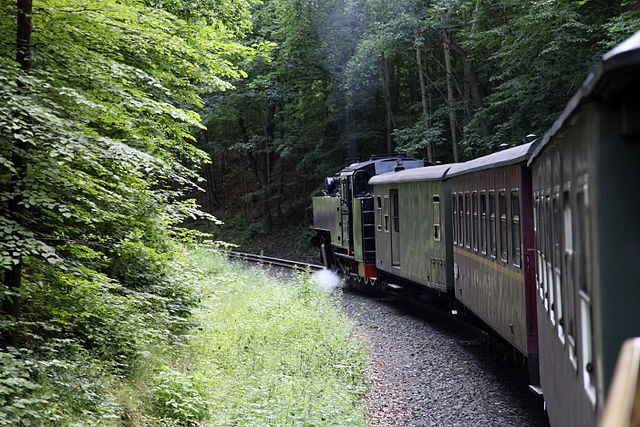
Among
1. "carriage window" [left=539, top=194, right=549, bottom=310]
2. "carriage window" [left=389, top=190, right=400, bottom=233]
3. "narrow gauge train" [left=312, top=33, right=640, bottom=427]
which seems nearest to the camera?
"narrow gauge train" [left=312, top=33, right=640, bottom=427]

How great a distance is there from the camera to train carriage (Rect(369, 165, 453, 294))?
13.8 m

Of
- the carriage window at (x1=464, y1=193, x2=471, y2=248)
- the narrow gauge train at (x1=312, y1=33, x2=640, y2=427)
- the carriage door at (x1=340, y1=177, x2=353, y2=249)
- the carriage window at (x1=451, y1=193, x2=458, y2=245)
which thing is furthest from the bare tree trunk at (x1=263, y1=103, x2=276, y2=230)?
the carriage window at (x1=464, y1=193, x2=471, y2=248)

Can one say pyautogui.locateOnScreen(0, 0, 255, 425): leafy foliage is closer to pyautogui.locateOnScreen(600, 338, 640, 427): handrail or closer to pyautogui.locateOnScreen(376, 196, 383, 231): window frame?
pyautogui.locateOnScreen(600, 338, 640, 427): handrail

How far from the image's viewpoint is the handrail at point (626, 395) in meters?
1.52

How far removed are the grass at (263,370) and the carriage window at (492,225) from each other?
8.72ft

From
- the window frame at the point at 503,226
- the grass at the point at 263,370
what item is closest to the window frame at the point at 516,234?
the window frame at the point at 503,226

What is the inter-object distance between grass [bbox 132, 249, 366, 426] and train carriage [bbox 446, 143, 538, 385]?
2.13 m

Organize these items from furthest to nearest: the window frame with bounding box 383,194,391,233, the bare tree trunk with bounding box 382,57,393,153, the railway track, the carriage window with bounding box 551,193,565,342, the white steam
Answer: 1. the bare tree trunk with bounding box 382,57,393,153
2. the railway track
3. the white steam
4. the window frame with bounding box 383,194,391,233
5. the carriage window with bounding box 551,193,565,342

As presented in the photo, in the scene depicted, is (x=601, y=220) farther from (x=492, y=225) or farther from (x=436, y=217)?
(x=436, y=217)

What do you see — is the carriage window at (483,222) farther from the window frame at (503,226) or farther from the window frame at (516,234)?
the window frame at (516,234)

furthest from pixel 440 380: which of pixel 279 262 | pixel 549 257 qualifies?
pixel 279 262

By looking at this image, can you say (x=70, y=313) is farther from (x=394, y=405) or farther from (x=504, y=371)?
(x=504, y=371)

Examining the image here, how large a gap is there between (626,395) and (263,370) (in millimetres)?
9128

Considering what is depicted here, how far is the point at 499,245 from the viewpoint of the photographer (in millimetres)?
9109
